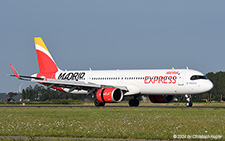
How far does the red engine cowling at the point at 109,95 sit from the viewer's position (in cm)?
4906

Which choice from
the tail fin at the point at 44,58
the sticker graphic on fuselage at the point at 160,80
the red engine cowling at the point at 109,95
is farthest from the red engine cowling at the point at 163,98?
the tail fin at the point at 44,58

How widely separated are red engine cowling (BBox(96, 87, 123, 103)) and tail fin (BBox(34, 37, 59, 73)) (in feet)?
40.3

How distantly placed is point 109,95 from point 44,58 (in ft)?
51.2

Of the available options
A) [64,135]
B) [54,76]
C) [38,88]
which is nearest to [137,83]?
[54,76]

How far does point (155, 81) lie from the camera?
160 feet

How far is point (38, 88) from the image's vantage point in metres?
138

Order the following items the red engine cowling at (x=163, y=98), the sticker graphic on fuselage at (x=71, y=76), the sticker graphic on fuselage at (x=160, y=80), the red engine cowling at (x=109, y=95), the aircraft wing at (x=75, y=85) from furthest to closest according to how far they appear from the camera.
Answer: the sticker graphic on fuselage at (x=71, y=76) < the red engine cowling at (x=163, y=98) < the aircraft wing at (x=75, y=85) < the red engine cowling at (x=109, y=95) < the sticker graphic on fuselage at (x=160, y=80)

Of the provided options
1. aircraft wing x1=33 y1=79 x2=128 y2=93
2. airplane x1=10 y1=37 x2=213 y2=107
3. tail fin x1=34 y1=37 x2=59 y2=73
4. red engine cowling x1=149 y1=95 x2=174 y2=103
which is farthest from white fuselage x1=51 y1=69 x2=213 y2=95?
tail fin x1=34 y1=37 x2=59 y2=73

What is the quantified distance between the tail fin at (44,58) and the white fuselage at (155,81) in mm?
6248

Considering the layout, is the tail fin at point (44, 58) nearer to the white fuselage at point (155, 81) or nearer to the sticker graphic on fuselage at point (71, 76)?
the sticker graphic on fuselage at point (71, 76)

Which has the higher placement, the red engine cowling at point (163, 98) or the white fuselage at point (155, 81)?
the white fuselage at point (155, 81)

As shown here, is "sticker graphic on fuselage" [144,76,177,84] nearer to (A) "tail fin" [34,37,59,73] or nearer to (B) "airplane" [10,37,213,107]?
(B) "airplane" [10,37,213,107]

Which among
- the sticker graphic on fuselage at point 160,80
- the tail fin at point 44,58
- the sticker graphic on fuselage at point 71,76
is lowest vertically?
the sticker graphic on fuselage at point 160,80

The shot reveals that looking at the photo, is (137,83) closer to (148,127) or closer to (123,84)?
(123,84)
